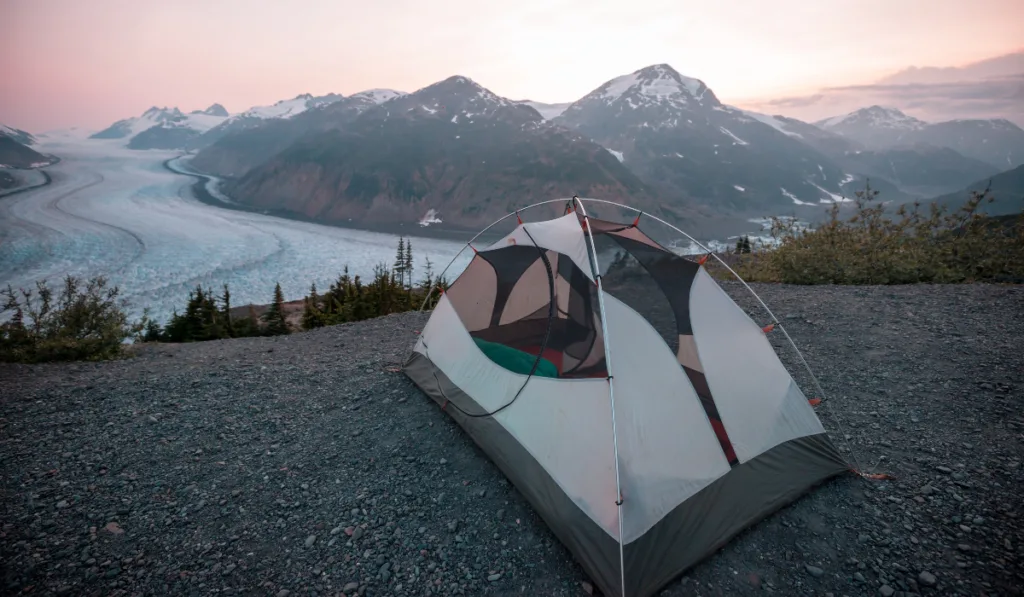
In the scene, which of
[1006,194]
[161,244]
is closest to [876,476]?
[161,244]

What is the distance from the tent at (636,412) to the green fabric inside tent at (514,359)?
17mm

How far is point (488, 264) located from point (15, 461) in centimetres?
546

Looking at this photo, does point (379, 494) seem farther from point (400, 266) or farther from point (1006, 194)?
point (1006, 194)

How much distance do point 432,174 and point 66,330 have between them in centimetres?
10019

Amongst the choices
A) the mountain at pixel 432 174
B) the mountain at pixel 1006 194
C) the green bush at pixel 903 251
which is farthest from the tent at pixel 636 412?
the mountain at pixel 1006 194

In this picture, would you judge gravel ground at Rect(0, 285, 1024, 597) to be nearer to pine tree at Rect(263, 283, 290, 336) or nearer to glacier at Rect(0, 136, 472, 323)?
pine tree at Rect(263, 283, 290, 336)

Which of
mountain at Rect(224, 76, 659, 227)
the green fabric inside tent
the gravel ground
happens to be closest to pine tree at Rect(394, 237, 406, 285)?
the gravel ground

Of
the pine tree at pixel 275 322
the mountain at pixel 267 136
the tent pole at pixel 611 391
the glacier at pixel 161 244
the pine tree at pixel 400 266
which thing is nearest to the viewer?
the tent pole at pixel 611 391

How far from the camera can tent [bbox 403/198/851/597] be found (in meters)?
3.47

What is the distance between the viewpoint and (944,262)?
36.8 ft

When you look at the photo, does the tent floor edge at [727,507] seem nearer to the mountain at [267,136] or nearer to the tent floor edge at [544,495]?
the tent floor edge at [544,495]

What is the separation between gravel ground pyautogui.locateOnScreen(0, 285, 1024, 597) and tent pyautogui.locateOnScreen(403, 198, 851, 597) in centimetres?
26

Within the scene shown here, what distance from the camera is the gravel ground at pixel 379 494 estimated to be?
326 centimetres

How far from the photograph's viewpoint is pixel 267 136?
6289 inches
